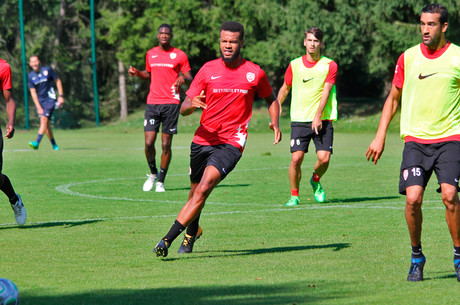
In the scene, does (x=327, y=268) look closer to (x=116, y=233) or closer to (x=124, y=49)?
(x=116, y=233)

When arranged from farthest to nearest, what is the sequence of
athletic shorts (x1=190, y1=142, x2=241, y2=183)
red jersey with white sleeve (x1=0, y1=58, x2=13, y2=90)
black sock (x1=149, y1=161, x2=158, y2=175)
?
black sock (x1=149, y1=161, x2=158, y2=175), red jersey with white sleeve (x1=0, y1=58, x2=13, y2=90), athletic shorts (x1=190, y1=142, x2=241, y2=183)

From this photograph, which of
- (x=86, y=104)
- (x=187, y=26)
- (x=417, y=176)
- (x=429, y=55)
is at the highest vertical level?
(x=429, y=55)

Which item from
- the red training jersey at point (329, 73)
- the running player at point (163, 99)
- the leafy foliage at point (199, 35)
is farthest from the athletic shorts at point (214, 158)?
the leafy foliage at point (199, 35)

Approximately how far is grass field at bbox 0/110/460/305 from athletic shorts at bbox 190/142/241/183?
818 millimetres

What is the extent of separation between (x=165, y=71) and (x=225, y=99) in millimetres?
6771

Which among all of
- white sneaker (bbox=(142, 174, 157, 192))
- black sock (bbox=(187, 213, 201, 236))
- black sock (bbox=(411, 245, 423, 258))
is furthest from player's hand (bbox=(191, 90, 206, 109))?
white sneaker (bbox=(142, 174, 157, 192))

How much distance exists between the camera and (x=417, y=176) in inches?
277

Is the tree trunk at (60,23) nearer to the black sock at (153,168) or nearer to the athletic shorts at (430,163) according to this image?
the black sock at (153,168)

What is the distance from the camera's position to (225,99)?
8.46 meters

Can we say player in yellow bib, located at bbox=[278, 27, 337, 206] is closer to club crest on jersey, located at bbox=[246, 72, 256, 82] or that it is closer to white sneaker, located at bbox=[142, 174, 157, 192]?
white sneaker, located at bbox=[142, 174, 157, 192]

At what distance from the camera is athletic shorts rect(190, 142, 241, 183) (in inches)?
324

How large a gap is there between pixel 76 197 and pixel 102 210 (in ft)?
5.87

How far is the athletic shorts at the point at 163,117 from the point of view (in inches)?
588

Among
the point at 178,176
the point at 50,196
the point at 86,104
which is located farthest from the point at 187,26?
the point at 50,196
